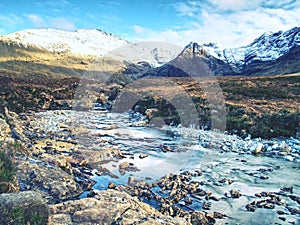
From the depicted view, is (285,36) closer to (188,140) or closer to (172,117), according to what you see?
(172,117)

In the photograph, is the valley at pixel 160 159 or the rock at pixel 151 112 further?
the rock at pixel 151 112

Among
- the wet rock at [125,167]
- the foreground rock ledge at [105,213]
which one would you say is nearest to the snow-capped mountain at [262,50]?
the wet rock at [125,167]

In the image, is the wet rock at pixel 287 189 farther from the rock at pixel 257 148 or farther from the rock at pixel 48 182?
the rock at pixel 48 182

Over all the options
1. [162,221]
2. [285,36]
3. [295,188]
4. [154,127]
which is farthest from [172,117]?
[285,36]

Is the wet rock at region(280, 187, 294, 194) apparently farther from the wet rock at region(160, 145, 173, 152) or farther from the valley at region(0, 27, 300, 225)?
the wet rock at region(160, 145, 173, 152)

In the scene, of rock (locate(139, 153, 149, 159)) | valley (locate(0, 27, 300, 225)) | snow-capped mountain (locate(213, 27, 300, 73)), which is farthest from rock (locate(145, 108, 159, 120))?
snow-capped mountain (locate(213, 27, 300, 73))

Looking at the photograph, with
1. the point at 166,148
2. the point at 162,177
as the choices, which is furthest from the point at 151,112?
the point at 162,177
